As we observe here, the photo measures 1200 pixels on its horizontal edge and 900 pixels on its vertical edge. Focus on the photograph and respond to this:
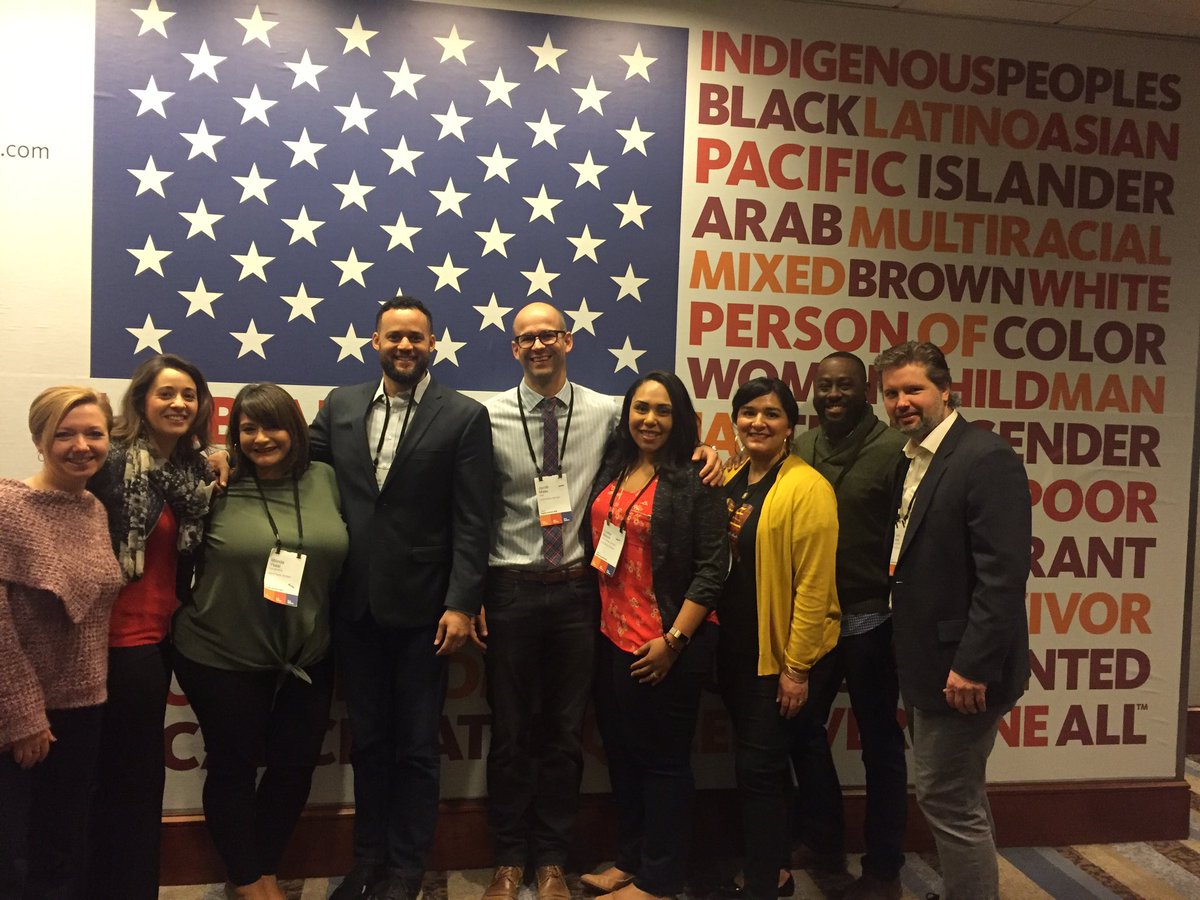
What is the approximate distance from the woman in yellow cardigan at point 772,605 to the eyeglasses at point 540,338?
2.03 feet

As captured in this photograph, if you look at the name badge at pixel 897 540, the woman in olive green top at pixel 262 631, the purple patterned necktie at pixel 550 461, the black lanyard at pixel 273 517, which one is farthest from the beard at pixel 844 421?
the black lanyard at pixel 273 517

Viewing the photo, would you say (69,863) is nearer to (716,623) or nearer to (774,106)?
(716,623)

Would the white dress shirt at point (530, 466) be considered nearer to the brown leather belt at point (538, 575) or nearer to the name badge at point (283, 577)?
the brown leather belt at point (538, 575)

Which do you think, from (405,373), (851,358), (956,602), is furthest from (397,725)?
(851,358)

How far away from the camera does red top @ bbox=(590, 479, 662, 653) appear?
97.0 inches

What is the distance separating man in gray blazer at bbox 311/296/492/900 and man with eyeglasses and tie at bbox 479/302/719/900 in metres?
0.12

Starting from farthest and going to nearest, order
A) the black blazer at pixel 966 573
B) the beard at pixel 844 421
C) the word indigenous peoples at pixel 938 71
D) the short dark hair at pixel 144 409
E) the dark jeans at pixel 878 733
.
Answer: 1. the word indigenous peoples at pixel 938 71
2. the beard at pixel 844 421
3. the dark jeans at pixel 878 733
4. the short dark hair at pixel 144 409
5. the black blazer at pixel 966 573

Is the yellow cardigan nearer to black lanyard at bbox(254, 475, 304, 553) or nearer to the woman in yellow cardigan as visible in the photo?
Answer: the woman in yellow cardigan

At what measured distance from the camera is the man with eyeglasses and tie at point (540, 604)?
2.60 meters

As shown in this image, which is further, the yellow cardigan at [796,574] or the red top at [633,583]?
the red top at [633,583]

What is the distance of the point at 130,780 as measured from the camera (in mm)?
2188

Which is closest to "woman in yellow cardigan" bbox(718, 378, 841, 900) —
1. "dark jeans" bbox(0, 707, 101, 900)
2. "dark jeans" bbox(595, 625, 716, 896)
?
"dark jeans" bbox(595, 625, 716, 896)

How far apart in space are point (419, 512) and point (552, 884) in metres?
1.30

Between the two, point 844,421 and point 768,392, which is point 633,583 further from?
point 844,421
